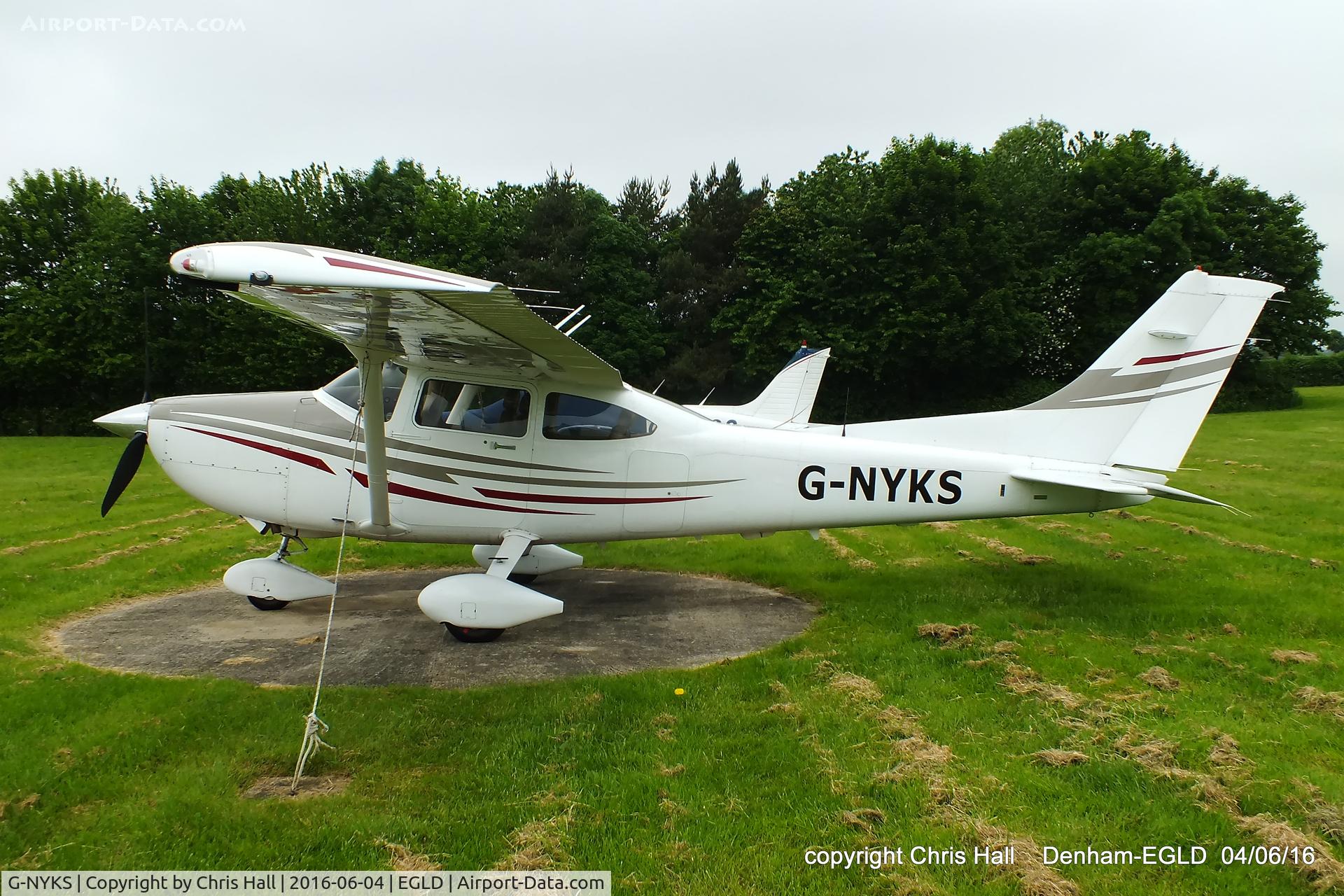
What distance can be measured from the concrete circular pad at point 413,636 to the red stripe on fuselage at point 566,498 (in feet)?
3.67

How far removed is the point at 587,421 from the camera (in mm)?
6348

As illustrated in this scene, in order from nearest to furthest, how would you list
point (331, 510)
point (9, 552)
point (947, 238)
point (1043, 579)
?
point (331, 510)
point (1043, 579)
point (9, 552)
point (947, 238)

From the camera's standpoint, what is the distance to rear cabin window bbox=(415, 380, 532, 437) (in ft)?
20.6

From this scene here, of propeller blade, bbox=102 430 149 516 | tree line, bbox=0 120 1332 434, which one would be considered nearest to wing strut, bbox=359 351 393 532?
propeller blade, bbox=102 430 149 516

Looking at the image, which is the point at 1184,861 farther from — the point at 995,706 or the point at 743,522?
the point at 743,522

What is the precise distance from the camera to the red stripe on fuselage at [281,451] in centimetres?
623

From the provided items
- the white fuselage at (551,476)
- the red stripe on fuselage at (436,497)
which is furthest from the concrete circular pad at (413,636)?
the red stripe on fuselage at (436,497)

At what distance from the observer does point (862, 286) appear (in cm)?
2916

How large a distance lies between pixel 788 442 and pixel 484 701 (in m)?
3.28

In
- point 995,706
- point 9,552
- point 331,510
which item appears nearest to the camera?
point 995,706

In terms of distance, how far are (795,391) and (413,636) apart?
12.2 meters

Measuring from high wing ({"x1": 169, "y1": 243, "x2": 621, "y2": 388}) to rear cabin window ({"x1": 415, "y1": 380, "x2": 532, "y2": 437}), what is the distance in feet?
0.55

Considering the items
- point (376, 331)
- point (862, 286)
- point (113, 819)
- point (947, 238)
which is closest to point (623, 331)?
point (862, 286)
